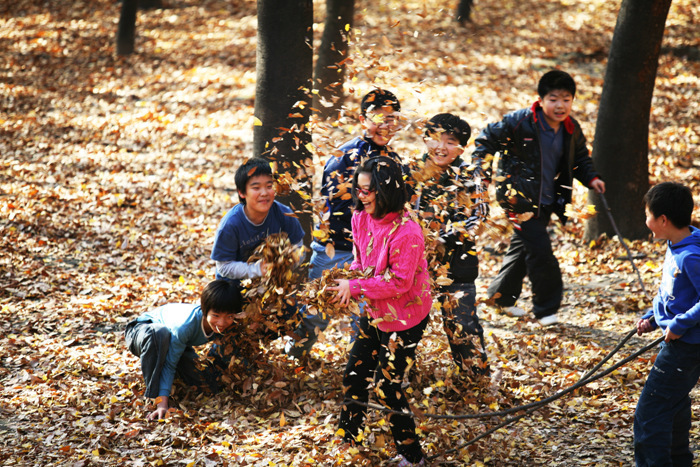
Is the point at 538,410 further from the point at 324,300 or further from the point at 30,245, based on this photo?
the point at 30,245

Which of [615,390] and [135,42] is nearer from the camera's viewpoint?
[615,390]

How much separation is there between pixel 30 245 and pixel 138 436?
162 inches

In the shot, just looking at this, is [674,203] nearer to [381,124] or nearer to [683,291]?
[683,291]

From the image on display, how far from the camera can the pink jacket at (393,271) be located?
3.57m

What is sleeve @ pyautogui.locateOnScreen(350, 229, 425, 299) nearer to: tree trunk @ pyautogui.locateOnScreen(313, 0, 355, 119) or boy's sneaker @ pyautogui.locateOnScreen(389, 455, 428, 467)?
boy's sneaker @ pyautogui.locateOnScreen(389, 455, 428, 467)

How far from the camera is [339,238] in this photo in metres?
4.84

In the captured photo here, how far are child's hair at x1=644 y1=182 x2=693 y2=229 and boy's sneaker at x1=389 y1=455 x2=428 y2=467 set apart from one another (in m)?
2.02

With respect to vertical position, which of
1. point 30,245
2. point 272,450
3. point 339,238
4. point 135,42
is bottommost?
point 272,450

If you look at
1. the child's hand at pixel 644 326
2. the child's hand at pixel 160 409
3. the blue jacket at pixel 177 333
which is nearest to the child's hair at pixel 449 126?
the child's hand at pixel 644 326

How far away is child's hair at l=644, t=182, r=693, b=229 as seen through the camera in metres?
3.40

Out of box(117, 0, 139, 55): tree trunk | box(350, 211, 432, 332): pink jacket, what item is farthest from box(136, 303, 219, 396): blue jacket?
box(117, 0, 139, 55): tree trunk

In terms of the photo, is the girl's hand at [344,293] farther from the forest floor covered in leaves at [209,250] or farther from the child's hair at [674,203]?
the child's hair at [674,203]

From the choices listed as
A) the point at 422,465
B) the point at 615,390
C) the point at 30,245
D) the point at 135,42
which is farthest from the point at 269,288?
the point at 135,42

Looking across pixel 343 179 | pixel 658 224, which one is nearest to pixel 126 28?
pixel 343 179
